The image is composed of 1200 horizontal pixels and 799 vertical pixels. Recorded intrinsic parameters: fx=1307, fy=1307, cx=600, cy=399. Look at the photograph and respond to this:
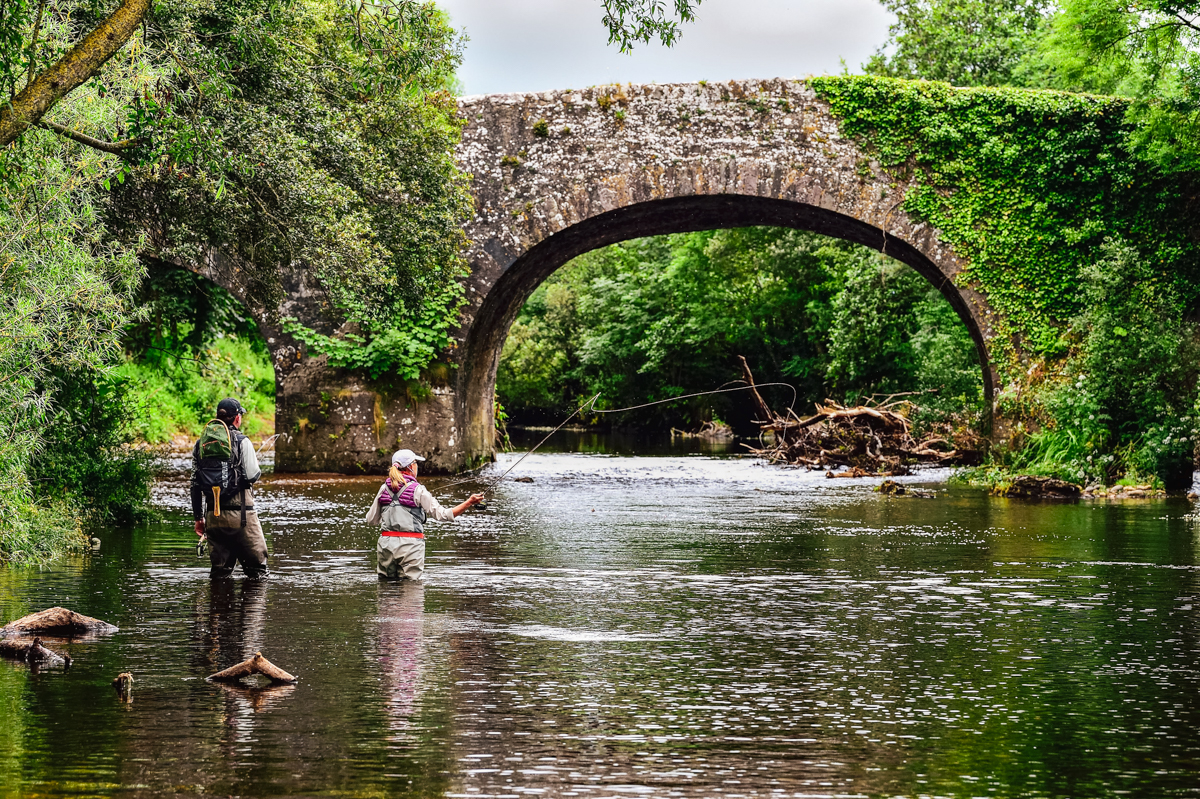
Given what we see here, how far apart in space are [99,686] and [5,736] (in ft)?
3.06

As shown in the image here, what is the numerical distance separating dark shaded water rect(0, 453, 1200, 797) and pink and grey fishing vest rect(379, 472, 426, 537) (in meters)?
0.48

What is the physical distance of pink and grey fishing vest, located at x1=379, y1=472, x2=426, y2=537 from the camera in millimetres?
9742

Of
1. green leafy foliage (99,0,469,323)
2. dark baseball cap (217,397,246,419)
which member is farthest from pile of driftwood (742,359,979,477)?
dark baseball cap (217,397,246,419)

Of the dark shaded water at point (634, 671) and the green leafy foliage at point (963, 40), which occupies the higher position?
the green leafy foliage at point (963, 40)

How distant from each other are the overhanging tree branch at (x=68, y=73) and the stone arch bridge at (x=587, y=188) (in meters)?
13.7

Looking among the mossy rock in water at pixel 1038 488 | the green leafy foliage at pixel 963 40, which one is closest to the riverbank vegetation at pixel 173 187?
the mossy rock in water at pixel 1038 488

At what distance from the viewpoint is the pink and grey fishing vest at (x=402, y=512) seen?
974 centimetres

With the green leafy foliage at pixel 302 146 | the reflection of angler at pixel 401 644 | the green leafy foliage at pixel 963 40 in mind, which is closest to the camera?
the reflection of angler at pixel 401 644

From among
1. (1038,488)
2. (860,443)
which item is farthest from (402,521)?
(860,443)

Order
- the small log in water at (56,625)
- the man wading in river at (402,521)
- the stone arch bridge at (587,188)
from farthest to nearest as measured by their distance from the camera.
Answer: the stone arch bridge at (587,188) → the man wading in river at (402,521) → the small log in water at (56,625)

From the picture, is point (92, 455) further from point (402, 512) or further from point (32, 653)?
point (32, 653)

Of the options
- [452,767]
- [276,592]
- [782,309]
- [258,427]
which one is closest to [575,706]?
[452,767]

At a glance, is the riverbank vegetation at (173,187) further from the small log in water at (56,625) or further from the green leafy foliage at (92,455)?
the small log in water at (56,625)

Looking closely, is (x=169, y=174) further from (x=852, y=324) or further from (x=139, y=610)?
(x=852, y=324)
